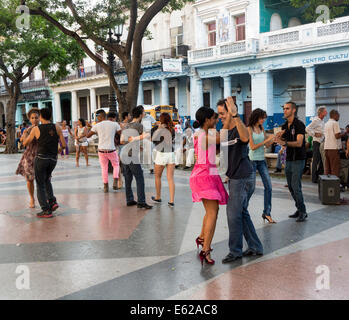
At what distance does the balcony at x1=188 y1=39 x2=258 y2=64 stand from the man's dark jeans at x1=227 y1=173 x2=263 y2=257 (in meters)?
18.9

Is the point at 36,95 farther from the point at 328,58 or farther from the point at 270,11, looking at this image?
the point at 328,58

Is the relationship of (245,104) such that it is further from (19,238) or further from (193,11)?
(19,238)

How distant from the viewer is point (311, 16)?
10.2 m

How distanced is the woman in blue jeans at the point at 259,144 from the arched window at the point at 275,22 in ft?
61.3

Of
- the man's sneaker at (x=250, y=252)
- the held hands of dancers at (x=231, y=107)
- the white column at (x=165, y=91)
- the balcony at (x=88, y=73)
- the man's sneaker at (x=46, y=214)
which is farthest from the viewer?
the balcony at (x=88, y=73)

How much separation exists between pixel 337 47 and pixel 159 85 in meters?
13.9

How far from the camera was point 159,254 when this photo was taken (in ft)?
15.8

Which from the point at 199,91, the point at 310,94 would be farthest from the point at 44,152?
the point at 199,91

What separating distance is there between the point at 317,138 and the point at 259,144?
3838 millimetres

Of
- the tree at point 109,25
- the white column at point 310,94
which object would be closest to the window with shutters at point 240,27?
the white column at point 310,94

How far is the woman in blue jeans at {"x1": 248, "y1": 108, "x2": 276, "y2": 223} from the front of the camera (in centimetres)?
599

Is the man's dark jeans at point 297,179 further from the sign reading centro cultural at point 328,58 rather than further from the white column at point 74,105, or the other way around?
the white column at point 74,105

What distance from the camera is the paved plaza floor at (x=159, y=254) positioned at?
3.78 m

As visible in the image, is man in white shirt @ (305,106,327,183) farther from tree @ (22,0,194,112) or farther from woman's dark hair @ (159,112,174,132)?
tree @ (22,0,194,112)
